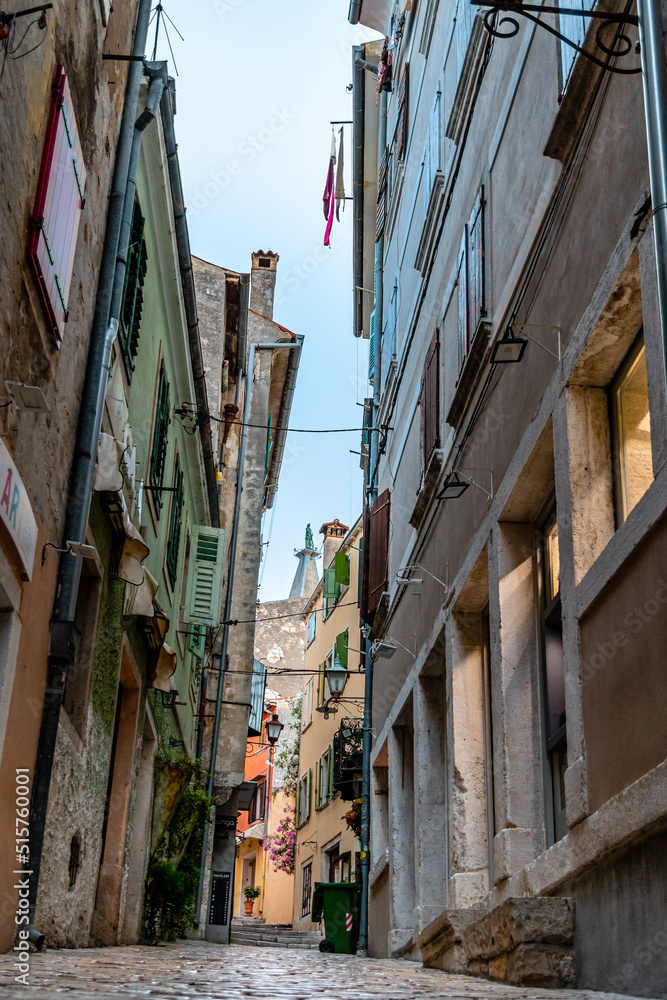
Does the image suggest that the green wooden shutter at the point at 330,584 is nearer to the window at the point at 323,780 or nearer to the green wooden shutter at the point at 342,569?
the green wooden shutter at the point at 342,569

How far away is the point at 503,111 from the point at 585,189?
2992mm

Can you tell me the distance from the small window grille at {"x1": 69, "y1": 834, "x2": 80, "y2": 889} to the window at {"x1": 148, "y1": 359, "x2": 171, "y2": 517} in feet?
14.3

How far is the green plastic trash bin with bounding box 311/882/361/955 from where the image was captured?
16391 mm

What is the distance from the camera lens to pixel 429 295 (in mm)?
12500

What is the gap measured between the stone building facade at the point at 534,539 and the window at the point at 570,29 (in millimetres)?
41

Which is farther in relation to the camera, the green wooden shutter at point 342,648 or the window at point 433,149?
the green wooden shutter at point 342,648

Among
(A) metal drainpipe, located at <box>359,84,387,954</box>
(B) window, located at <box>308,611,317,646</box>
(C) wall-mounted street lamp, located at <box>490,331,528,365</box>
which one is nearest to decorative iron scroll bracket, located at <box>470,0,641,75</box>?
(C) wall-mounted street lamp, located at <box>490,331,528,365</box>

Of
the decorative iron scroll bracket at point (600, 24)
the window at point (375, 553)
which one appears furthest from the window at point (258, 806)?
the decorative iron scroll bracket at point (600, 24)

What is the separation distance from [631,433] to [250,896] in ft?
143

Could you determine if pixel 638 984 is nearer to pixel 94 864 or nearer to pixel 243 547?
pixel 94 864

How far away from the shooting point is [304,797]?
35125mm

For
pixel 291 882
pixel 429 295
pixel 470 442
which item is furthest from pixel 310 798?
pixel 470 442

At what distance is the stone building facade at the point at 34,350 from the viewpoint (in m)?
5.71

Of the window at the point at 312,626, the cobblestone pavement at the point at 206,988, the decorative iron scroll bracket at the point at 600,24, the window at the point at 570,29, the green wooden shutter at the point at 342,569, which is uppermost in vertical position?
the window at the point at 312,626
